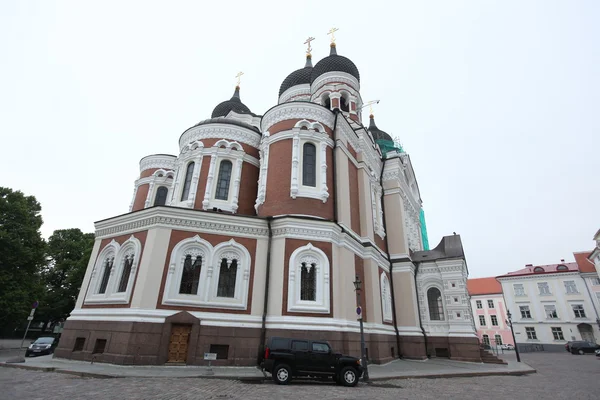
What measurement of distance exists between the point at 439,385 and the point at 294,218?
879 centimetres

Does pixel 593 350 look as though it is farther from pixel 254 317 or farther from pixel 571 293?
pixel 254 317

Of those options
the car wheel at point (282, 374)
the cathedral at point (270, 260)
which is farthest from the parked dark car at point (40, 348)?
the car wheel at point (282, 374)

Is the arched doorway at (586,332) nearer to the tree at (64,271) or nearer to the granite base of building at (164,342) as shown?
the granite base of building at (164,342)

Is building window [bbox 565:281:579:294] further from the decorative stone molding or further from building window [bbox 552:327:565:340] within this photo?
the decorative stone molding

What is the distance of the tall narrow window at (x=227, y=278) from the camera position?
14961 millimetres

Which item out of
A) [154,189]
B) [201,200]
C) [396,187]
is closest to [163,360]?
[201,200]

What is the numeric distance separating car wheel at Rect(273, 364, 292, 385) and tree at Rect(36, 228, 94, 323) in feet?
94.7

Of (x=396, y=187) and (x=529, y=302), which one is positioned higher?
(x=396, y=187)

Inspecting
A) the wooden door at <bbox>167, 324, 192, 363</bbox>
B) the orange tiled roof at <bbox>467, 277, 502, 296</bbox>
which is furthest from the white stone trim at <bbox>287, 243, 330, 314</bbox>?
the orange tiled roof at <bbox>467, 277, 502, 296</bbox>

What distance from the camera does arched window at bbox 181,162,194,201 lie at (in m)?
20.6

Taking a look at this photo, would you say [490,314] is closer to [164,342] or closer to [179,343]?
[179,343]

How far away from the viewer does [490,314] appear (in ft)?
177

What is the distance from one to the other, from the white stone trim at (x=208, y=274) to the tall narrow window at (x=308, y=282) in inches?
98.3

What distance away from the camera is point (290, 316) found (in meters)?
14.3
